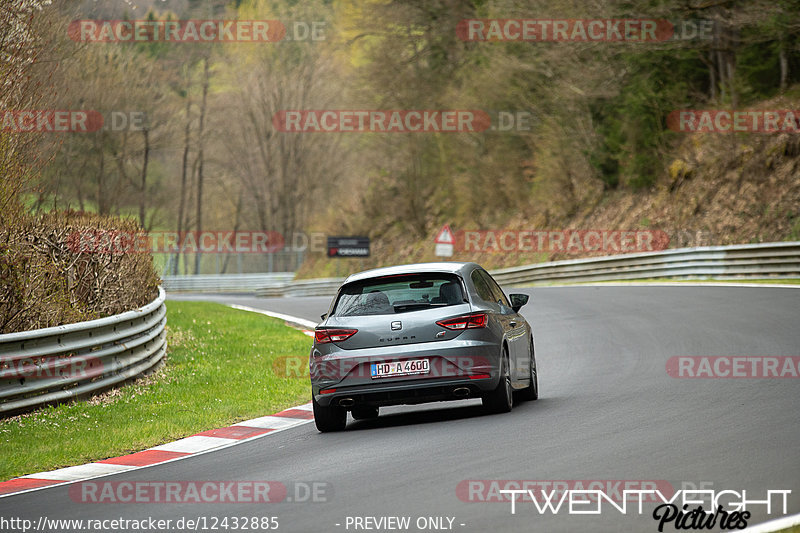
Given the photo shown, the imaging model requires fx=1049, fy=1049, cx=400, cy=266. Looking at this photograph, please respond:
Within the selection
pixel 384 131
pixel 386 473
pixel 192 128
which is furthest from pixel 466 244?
pixel 386 473

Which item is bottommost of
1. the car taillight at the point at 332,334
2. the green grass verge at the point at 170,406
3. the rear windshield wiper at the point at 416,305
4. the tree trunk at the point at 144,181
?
the green grass verge at the point at 170,406

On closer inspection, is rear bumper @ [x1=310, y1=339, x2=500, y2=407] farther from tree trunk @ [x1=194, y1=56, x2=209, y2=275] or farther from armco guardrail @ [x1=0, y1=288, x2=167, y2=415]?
tree trunk @ [x1=194, y1=56, x2=209, y2=275]

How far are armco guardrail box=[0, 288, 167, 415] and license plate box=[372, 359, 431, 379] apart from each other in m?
4.32

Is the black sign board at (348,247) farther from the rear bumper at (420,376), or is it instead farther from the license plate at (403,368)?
the license plate at (403,368)

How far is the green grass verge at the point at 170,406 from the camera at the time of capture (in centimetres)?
1022

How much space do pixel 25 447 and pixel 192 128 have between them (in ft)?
210

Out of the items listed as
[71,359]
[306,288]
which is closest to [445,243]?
[306,288]

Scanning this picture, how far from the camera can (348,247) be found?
63.0 m

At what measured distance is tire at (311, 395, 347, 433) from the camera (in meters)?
10.7
